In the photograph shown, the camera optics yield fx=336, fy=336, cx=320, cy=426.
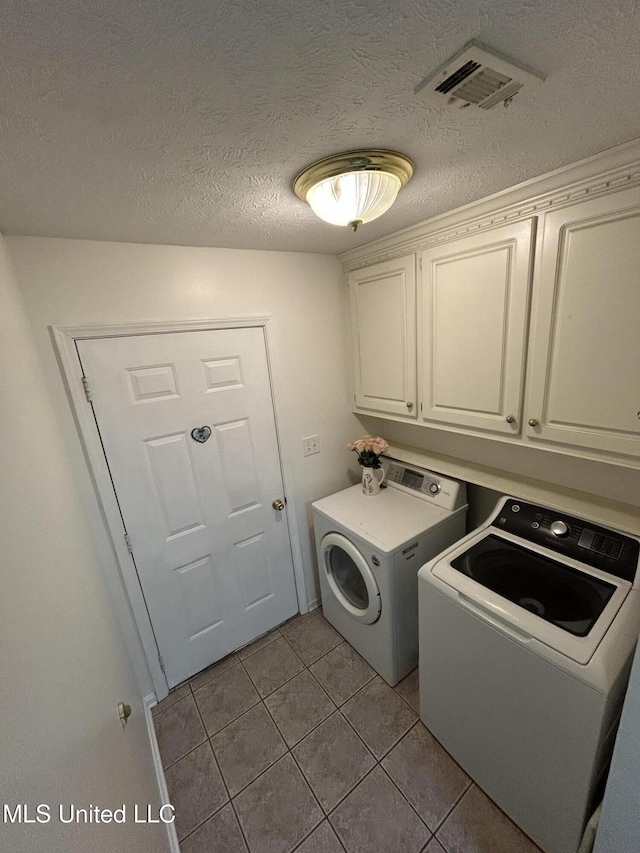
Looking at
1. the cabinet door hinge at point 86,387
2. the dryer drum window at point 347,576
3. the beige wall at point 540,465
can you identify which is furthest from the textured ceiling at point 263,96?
the dryer drum window at point 347,576

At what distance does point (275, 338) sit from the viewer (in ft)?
6.23

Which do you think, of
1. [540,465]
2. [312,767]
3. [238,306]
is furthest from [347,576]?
[238,306]

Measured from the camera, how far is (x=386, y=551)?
5.20 feet

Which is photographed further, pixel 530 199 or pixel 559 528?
pixel 559 528

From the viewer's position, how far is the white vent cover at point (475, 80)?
0.61 m

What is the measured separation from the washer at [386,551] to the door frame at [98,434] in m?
0.57

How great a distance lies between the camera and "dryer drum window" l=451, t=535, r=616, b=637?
1158mm

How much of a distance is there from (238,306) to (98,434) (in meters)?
0.91

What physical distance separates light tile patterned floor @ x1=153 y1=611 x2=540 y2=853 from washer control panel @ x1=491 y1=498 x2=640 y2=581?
1048mm

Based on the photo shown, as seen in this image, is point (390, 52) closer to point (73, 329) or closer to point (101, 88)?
point (101, 88)

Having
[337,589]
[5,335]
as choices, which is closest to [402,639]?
[337,589]

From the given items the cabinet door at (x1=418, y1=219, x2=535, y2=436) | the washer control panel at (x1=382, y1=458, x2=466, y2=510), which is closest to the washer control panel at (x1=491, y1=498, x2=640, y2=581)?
the washer control panel at (x1=382, y1=458, x2=466, y2=510)

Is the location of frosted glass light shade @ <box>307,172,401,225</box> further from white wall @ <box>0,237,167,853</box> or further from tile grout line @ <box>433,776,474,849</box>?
tile grout line @ <box>433,776,474,849</box>

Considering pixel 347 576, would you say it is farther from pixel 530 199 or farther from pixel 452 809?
pixel 530 199
